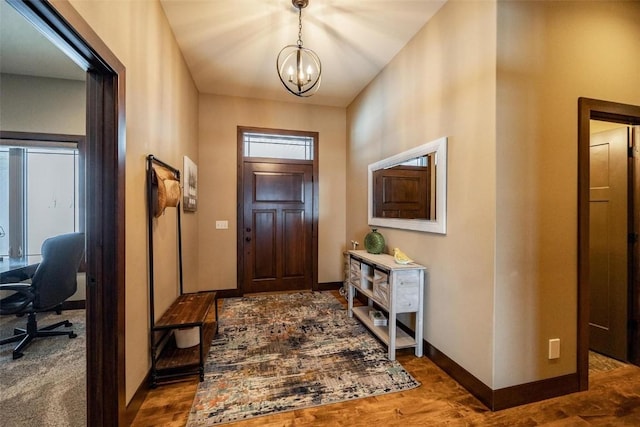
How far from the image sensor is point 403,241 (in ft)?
9.09

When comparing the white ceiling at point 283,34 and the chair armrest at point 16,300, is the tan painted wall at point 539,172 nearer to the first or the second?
the white ceiling at point 283,34

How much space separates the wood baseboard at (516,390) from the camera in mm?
1712

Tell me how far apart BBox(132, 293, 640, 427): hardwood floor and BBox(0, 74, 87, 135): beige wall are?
3410 mm

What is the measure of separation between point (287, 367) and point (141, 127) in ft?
7.02

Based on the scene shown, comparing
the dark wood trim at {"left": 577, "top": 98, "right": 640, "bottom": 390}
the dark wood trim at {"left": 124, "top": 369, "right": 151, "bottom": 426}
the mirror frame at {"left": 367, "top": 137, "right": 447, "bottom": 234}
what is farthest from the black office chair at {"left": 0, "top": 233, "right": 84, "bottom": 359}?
the dark wood trim at {"left": 577, "top": 98, "right": 640, "bottom": 390}

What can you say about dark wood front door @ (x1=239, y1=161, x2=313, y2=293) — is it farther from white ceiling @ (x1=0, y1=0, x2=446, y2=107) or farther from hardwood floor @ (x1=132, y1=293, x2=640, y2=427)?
hardwood floor @ (x1=132, y1=293, x2=640, y2=427)

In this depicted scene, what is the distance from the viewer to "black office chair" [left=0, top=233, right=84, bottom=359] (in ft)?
7.64

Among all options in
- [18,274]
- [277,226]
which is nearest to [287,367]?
[277,226]

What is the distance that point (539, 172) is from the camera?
5.81ft

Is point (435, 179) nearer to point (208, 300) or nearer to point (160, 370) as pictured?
point (208, 300)

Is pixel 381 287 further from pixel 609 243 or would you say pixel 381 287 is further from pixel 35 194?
pixel 35 194

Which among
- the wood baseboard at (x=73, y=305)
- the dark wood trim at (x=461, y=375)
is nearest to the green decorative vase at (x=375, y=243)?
the dark wood trim at (x=461, y=375)

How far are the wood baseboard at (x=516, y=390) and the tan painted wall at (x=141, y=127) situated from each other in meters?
2.28

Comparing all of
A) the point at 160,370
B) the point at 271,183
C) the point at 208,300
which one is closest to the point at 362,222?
the point at 271,183
